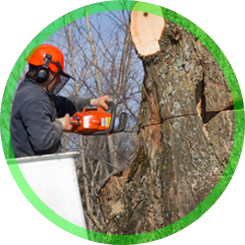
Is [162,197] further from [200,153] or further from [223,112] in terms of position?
[223,112]

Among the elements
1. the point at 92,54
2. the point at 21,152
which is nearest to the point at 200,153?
the point at 21,152

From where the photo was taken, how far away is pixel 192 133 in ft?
7.22

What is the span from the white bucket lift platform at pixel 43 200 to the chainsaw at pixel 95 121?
0.80 metres

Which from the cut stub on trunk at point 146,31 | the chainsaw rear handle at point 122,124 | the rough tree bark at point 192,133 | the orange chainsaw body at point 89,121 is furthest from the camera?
the chainsaw rear handle at point 122,124

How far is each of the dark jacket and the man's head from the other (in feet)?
0.28

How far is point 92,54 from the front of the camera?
15.4ft

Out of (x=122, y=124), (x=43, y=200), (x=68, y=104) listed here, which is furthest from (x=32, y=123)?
(x=122, y=124)

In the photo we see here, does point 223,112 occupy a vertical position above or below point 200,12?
below

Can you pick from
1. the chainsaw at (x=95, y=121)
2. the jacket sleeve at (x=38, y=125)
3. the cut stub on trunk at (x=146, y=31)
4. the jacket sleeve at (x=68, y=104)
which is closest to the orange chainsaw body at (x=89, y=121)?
the chainsaw at (x=95, y=121)

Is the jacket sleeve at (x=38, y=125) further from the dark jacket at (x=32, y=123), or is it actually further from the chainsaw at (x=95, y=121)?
the chainsaw at (x=95, y=121)

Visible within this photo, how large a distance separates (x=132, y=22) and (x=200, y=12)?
1.92 feet

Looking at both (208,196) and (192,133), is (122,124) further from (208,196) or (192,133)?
(208,196)

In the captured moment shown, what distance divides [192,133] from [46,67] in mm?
1419

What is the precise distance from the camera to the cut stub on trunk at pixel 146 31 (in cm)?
228
